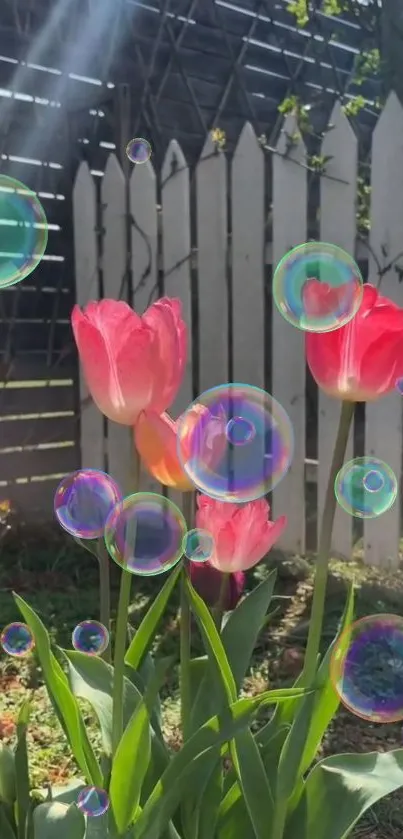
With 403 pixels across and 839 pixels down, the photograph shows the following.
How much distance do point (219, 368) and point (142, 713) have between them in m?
2.02

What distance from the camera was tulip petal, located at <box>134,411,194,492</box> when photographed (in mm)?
722

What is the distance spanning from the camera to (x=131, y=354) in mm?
692

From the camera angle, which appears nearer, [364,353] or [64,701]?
[364,353]

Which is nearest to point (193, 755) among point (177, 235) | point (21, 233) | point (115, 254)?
point (21, 233)

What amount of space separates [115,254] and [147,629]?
2197 mm

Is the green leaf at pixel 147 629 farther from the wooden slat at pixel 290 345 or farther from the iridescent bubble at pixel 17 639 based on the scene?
the wooden slat at pixel 290 345

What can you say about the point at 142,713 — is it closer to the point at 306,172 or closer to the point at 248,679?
the point at 248,679

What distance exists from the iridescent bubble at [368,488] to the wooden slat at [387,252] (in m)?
1.25

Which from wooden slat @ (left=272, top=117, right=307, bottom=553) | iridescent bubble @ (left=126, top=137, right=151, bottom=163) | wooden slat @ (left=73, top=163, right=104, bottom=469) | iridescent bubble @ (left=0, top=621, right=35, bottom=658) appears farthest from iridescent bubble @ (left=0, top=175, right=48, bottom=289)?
wooden slat @ (left=73, top=163, right=104, bottom=469)

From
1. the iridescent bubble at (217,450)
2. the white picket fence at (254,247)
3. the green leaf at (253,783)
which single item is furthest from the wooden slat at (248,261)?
the green leaf at (253,783)

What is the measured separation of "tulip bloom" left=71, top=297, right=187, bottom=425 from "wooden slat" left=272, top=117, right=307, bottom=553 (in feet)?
5.96

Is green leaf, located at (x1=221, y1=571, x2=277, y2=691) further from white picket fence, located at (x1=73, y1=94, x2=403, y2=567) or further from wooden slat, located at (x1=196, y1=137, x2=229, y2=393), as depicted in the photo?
wooden slat, located at (x1=196, y1=137, x2=229, y2=393)

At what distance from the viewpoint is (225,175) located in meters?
2.57

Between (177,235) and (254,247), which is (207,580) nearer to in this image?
(254,247)
